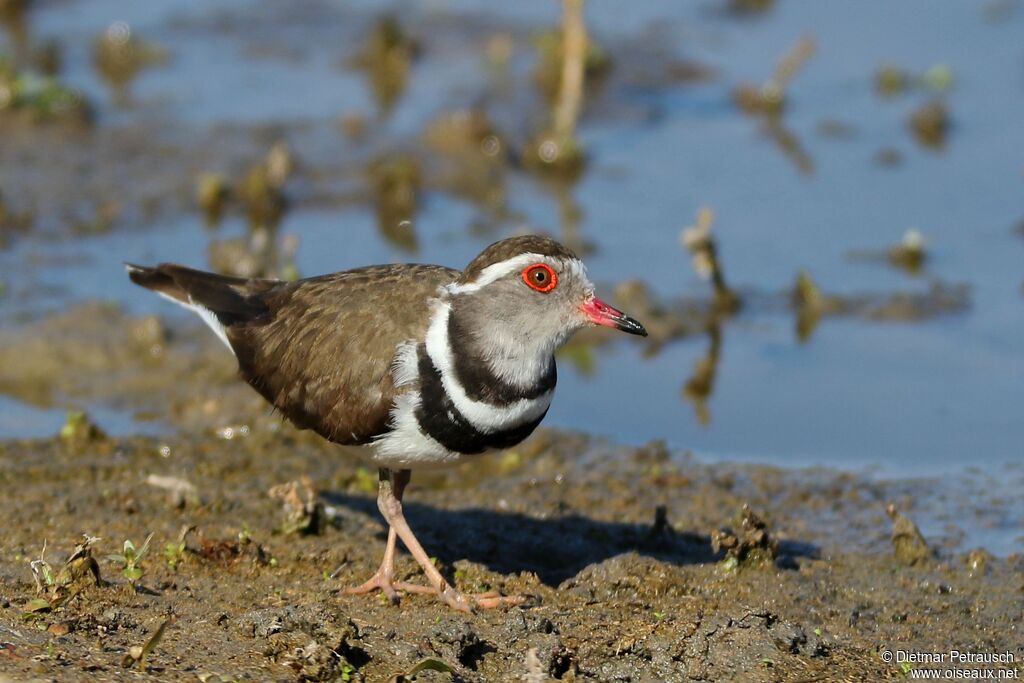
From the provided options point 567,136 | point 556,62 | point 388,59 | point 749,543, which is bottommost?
point 749,543

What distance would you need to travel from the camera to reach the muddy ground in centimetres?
607

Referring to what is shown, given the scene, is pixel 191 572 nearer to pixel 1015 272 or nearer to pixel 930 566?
→ pixel 930 566

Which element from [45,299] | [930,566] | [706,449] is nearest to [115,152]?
[45,299]

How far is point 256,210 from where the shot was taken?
12.2 metres

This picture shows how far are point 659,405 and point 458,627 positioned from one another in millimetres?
3959

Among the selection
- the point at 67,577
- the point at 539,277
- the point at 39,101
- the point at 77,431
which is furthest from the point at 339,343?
the point at 39,101

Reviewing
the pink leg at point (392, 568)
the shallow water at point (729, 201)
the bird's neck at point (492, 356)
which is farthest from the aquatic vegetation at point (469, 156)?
the bird's neck at point (492, 356)

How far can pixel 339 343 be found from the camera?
7.22m

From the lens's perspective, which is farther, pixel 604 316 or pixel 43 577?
pixel 604 316

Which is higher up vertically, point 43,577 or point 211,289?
point 211,289

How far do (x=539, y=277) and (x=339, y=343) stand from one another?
3.29ft

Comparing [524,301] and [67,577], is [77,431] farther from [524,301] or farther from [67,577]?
[524,301]

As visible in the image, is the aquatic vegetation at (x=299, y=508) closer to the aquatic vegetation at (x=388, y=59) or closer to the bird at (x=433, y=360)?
the bird at (x=433, y=360)
